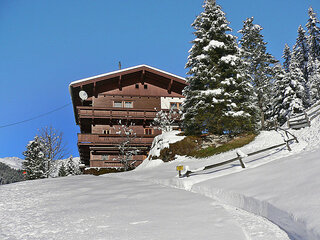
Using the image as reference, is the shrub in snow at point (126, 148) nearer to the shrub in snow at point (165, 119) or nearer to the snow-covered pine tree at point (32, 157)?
the shrub in snow at point (165, 119)

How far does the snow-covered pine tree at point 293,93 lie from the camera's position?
34.8 meters

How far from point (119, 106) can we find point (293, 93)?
76.3 ft

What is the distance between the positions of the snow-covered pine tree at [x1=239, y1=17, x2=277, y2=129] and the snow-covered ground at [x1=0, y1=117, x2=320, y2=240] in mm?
23841

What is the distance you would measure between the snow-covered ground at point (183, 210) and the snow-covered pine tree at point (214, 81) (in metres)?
9.47

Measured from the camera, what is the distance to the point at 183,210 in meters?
7.17

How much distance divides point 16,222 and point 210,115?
1566 centimetres

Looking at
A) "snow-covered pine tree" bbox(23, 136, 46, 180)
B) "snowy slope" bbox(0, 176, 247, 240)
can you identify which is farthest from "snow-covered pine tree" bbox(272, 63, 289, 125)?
"snow-covered pine tree" bbox(23, 136, 46, 180)

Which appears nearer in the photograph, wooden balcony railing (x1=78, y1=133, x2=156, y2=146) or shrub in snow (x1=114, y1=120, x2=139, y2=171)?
shrub in snow (x1=114, y1=120, x2=139, y2=171)

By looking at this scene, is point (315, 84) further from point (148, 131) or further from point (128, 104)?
point (128, 104)

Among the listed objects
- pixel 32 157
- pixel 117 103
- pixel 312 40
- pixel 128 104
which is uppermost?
pixel 312 40

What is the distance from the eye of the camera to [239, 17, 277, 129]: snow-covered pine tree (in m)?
32.5

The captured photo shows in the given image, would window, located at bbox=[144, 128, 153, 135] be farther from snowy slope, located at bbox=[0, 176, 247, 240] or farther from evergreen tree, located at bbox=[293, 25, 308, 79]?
evergreen tree, located at bbox=[293, 25, 308, 79]

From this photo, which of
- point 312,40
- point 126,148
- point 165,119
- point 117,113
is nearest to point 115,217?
point 126,148

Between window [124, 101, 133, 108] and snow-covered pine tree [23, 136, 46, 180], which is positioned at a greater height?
window [124, 101, 133, 108]
